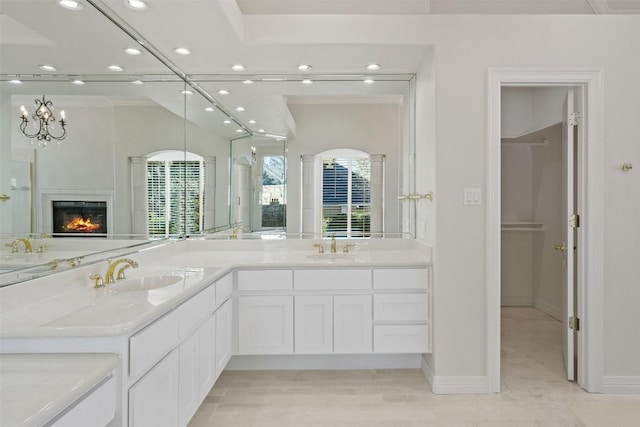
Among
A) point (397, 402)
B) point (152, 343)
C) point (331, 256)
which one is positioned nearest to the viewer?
point (152, 343)

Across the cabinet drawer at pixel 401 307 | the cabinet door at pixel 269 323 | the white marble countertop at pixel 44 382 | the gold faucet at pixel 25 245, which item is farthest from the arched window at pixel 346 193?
the white marble countertop at pixel 44 382

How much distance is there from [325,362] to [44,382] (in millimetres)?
2247

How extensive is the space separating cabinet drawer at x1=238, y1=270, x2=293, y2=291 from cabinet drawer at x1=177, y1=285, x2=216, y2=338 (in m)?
0.44

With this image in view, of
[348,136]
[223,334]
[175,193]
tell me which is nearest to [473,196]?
[348,136]

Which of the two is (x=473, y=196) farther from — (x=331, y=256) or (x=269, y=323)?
(x=269, y=323)

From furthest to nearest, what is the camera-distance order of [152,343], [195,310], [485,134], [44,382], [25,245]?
[485,134] < [195,310] < [25,245] < [152,343] < [44,382]

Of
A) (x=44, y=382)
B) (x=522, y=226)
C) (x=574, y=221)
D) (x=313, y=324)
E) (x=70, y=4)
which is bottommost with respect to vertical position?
(x=313, y=324)

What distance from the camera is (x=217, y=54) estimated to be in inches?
108

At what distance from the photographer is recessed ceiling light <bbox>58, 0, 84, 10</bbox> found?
1.88 metres

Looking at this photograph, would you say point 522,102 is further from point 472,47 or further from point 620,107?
point 472,47

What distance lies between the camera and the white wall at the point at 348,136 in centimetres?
338

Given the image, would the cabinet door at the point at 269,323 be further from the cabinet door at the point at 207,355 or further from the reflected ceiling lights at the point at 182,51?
the reflected ceiling lights at the point at 182,51

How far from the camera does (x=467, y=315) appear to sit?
8.65ft

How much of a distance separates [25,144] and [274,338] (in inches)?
73.5
